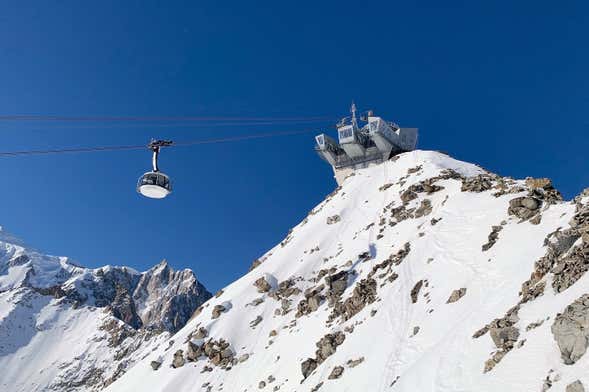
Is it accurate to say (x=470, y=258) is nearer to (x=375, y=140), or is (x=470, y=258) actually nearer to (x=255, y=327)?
(x=255, y=327)

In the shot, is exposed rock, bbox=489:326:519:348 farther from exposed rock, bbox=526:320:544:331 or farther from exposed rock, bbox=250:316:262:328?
exposed rock, bbox=250:316:262:328

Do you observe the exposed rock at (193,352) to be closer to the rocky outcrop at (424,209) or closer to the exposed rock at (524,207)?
the rocky outcrop at (424,209)

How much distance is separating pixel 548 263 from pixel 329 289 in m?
27.0

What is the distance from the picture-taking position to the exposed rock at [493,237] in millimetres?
31705

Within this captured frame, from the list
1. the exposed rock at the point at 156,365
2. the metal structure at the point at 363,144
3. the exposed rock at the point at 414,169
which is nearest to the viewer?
the exposed rock at the point at 156,365

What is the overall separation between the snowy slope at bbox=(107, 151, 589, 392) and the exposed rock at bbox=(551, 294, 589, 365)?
0.44 feet

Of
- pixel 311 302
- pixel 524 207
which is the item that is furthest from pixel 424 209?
pixel 524 207

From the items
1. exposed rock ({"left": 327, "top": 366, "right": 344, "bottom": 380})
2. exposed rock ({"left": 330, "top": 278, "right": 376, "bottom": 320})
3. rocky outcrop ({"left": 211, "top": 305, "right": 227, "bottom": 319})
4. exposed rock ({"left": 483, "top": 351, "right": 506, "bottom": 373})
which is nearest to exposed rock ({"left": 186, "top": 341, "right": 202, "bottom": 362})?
rocky outcrop ({"left": 211, "top": 305, "right": 227, "bottom": 319})

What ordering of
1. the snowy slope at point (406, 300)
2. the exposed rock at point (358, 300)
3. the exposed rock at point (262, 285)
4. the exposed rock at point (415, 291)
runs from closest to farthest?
the snowy slope at point (406, 300) < the exposed rock at point (415, 291) < the exposed rock at point (358, 300) < the exposed rock at point (262, 285)

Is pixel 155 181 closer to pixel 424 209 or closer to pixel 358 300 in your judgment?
pixel 358 300

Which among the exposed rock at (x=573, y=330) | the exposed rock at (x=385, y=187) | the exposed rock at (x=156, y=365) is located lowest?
the exposed rock at (x=573, y=330)

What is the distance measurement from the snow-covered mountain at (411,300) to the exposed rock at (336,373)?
8 cm

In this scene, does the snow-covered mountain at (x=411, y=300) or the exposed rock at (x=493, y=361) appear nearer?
the exposed rock at (x=493, y=361)

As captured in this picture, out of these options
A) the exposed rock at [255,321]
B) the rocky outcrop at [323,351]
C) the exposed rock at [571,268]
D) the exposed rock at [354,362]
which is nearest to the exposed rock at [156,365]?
the exposed rock at [255,321]
